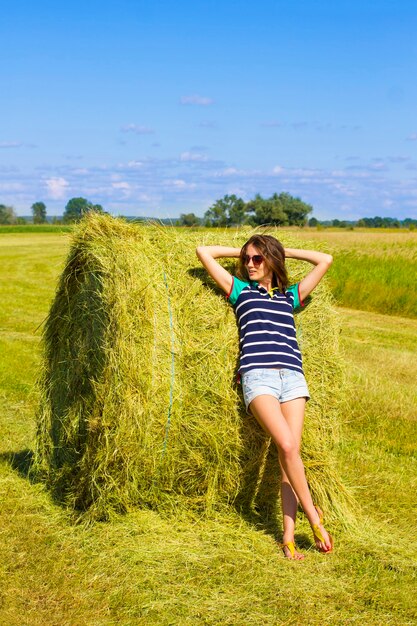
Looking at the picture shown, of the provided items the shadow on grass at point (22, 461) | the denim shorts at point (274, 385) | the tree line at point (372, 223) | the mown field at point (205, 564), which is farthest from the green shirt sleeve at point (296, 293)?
the tree line at point (372, 223)

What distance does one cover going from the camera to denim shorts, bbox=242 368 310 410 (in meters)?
4.66

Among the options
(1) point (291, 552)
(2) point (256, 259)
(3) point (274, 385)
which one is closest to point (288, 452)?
(3) point (274, 385)

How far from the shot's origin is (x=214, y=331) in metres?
4.92

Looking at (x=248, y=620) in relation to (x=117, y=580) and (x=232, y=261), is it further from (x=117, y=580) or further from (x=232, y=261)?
(x=232, y=261)

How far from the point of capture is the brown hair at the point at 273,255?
5.04m

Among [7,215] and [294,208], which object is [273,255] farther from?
[7,215]

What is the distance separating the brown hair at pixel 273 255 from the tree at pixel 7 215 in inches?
2623

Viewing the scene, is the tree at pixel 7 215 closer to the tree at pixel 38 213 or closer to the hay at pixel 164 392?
the tree at pixel 38 213

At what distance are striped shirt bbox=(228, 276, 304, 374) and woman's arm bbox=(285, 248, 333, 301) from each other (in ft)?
0.23

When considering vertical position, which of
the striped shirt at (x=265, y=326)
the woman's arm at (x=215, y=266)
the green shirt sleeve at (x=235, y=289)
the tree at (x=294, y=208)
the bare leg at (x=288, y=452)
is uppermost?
the tree at (x=294, y=208)

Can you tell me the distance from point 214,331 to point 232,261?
2.14 feet

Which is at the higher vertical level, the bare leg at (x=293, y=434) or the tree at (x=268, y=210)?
the tree at (x=268, y=210)

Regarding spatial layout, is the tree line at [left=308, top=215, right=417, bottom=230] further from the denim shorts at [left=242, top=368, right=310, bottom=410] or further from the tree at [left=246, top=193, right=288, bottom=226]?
the denim shorts at [left=242, top=368, right=310, bottom=410]

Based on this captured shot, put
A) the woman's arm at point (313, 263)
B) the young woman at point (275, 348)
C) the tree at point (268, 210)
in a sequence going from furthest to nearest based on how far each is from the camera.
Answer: the tree at point (268, 210) → the woman's arm at point (313, 263) → the young woman at point (275, 348)
